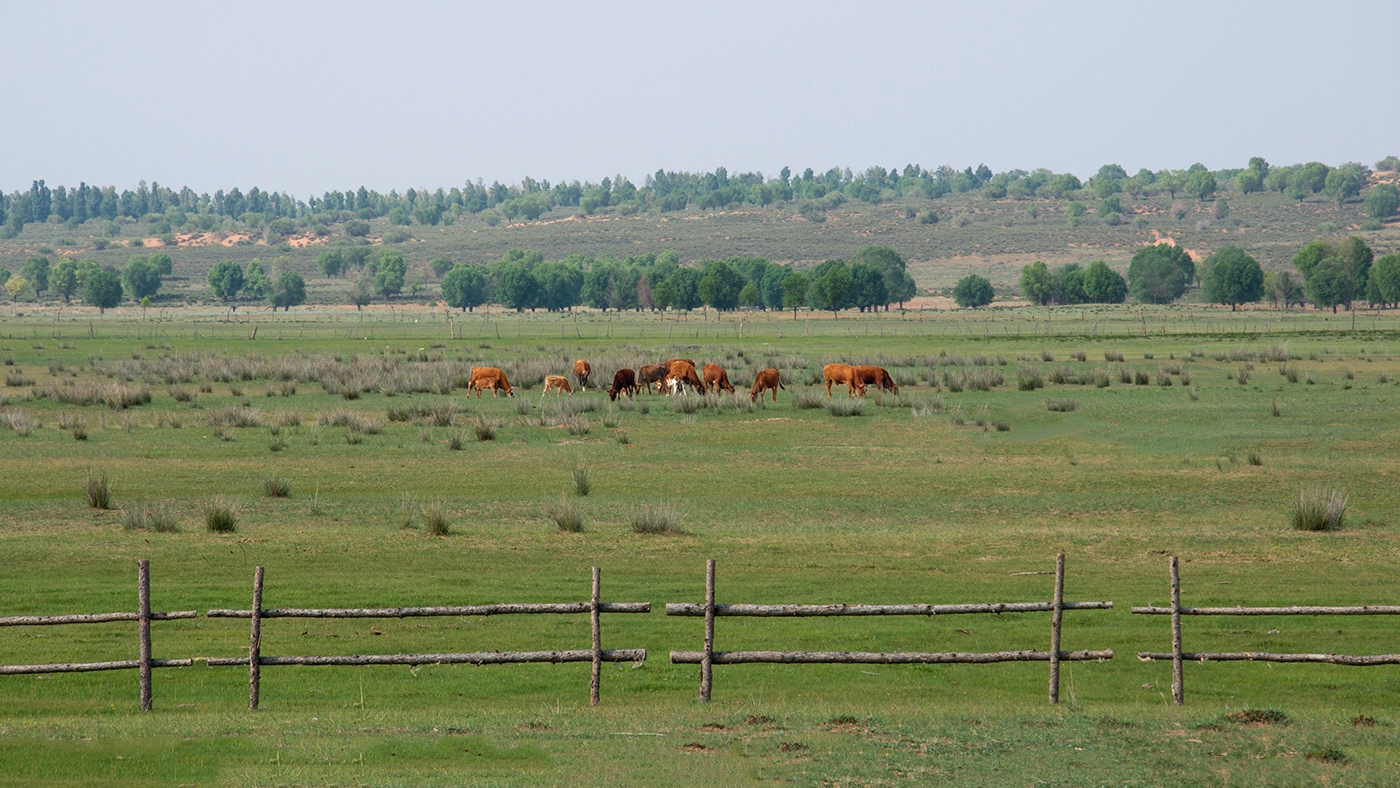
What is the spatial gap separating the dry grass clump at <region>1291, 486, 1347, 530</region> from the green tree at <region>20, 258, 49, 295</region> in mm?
191133

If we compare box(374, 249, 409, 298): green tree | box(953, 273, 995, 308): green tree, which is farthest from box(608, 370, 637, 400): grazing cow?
box(374, 249, 409, 298): green tree

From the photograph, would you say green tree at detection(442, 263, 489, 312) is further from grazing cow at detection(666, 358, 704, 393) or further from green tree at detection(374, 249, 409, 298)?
grazing cow at detection(666, 358, 704, 393)

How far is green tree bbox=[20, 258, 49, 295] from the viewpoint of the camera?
178 meters

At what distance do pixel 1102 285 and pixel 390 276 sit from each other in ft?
332

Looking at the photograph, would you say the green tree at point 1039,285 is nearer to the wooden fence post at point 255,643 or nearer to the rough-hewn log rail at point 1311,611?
the rough-hewn log rail at point 1311,611

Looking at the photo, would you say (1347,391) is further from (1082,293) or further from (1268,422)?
(1082,293)

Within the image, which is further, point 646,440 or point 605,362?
point 605,362

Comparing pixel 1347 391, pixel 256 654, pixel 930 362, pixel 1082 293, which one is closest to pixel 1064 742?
pixel 256 654

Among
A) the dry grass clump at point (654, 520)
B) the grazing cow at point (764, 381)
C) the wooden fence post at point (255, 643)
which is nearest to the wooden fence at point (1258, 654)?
the wooden fence post at point (255, 643)

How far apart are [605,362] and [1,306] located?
5695 inches

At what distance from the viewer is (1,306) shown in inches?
6442

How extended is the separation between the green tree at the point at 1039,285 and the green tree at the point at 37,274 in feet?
461

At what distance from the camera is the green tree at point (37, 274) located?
583 ft

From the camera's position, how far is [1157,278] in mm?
147875
